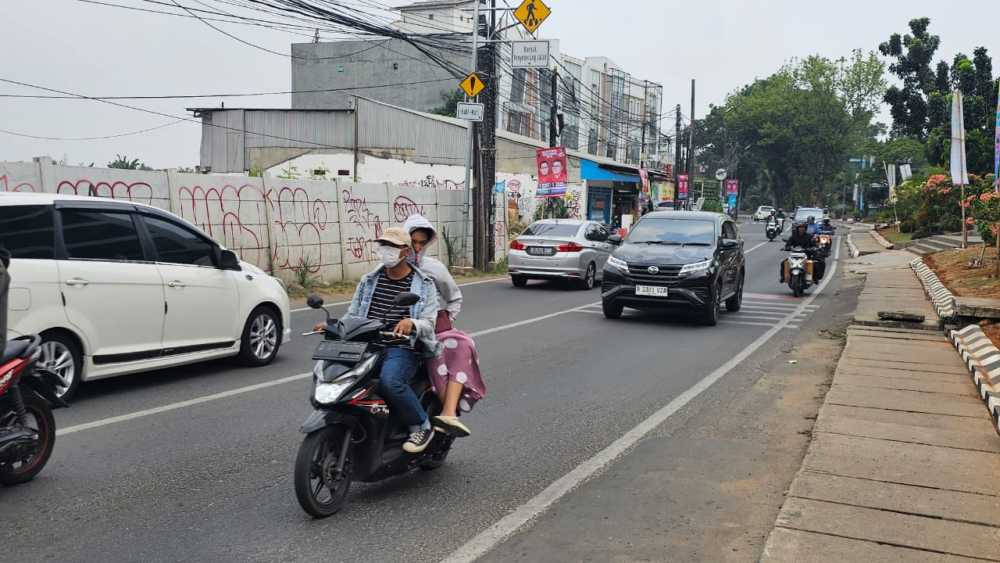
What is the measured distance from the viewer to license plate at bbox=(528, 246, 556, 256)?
19.4 metres

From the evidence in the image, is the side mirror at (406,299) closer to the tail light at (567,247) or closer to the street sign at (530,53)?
the tail light at (567,247)

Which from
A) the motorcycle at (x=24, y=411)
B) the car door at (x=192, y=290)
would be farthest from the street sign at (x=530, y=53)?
the motorcycle at (x=24, y=411)

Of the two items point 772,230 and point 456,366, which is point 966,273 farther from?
point 772,230

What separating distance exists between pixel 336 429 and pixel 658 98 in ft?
320

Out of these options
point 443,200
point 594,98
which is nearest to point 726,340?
point 443,200

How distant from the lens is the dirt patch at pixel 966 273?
15125 mm

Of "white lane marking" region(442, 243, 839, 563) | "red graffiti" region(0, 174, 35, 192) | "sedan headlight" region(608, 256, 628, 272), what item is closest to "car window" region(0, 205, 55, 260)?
"white lane marking" region(442, 243, 839, 563)

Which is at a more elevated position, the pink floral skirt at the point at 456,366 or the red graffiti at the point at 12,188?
the red graffiti at the point at 12,188

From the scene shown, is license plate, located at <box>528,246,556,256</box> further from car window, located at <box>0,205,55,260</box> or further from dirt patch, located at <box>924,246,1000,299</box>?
car window, located at <box>0,205,55,260</box>

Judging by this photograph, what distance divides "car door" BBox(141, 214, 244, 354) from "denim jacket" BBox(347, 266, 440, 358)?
11.5 feet

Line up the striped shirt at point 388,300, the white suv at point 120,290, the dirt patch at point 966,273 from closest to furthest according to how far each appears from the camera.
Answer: the striped shirt at point 388,300, the white suv at point 120,290, the dirt patch at point 966,273

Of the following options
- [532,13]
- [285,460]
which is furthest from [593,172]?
[285,460]

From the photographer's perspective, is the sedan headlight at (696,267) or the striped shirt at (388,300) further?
the sedan headlight at (696,267)

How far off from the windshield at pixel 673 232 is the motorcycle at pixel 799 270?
15.3ft
